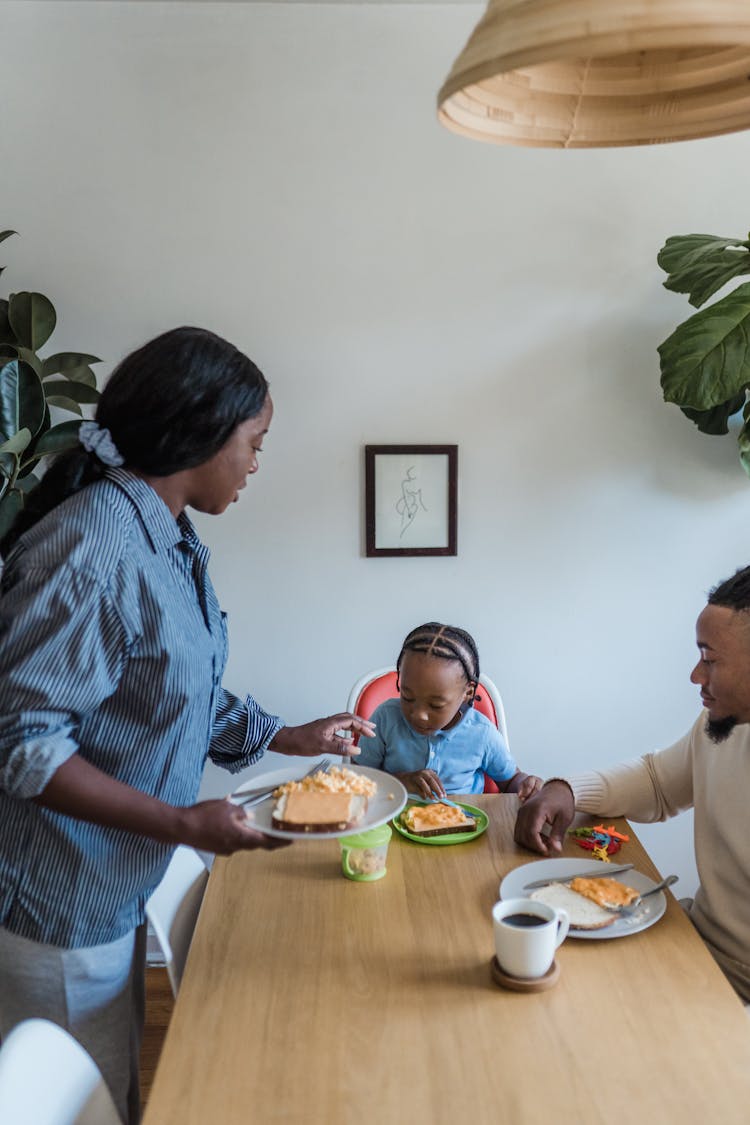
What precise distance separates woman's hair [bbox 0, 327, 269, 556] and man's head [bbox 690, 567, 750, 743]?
0.90 metres

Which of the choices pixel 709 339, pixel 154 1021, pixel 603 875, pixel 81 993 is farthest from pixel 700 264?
pixel 154 1021

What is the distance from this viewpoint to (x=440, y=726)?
7.43 feet

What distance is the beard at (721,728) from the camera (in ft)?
5.84

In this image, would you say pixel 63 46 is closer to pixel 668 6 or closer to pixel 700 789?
pixel 668 6

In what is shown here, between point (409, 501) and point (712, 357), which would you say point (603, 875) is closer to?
point (712, 357)

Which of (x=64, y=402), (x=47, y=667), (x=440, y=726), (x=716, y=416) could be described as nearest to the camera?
(x=47, y=667)

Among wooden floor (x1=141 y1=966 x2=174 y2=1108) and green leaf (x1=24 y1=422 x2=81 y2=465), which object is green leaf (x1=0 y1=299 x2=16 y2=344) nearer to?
green leaf (x1=24 y1=422 x2=81 y2=465)

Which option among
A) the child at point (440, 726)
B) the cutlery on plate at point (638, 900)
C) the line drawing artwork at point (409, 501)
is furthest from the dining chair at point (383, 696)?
the cutlery on plate at point (638, 900)

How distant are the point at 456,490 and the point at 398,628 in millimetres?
455

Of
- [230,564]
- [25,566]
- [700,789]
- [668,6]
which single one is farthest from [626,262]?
[25,566]

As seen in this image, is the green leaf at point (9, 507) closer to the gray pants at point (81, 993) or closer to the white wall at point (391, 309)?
the white wall at point (391, 309)

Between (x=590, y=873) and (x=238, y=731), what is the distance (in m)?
0.72

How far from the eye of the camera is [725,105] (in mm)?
1284

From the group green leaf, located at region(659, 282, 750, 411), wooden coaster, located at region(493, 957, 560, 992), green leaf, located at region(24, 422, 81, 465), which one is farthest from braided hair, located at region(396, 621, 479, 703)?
green leaf, located at region(24, 422, 81, 465)
